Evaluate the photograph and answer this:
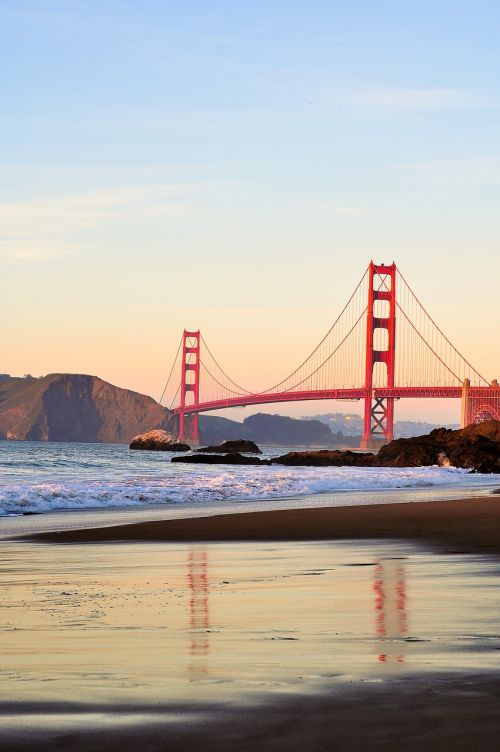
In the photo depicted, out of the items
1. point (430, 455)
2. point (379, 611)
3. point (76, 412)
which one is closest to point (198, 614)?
point (379, 611)

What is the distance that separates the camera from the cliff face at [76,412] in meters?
174

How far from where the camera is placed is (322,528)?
14039 millimetres

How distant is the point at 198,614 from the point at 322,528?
800cm

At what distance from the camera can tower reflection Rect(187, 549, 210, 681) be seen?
4.53 metres

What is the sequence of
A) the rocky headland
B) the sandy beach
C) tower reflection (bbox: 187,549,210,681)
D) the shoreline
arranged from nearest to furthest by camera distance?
the sandy beach
tower reflection (bbox: 187,549,210,681)
the shoreline
the rocky headland

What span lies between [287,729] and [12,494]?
52.7 feet

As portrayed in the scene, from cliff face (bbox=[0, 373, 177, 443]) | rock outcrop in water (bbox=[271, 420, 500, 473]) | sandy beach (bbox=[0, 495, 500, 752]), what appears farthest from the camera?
cliff face (bbox=[0, 373, 177, 443])

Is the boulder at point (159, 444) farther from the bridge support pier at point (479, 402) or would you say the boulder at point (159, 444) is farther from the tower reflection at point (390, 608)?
the tower reflection at point (390, 608)

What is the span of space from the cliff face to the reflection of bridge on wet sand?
15673 centimetres

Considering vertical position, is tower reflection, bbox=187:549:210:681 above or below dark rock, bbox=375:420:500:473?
below

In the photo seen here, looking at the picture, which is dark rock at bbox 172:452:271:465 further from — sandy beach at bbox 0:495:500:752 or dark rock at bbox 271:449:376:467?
sandy beach at bbox 0:495:500:752

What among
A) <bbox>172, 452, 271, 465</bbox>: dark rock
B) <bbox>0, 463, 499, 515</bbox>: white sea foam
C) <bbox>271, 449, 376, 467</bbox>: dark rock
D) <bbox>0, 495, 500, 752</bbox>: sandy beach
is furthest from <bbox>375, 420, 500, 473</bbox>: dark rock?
<bbox>0, 495, 500, 752</bbox>: sandy beach

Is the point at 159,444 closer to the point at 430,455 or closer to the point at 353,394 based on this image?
the point at 353,394

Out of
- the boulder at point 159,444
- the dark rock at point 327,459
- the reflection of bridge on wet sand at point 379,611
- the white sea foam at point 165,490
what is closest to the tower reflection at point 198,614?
the reflection of bridge on wet sand at point 379,611
